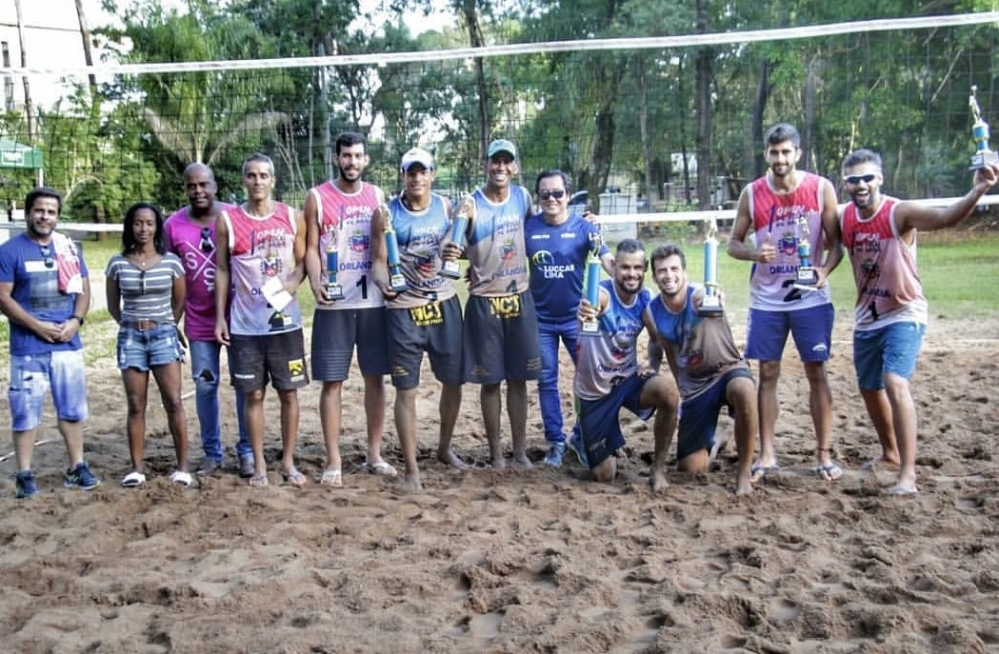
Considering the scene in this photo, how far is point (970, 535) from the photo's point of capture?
453cm

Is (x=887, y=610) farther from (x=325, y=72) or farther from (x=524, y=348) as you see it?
(x=325, y=72)

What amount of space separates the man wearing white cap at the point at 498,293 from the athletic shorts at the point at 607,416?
441 mm

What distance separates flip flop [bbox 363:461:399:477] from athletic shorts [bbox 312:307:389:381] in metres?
0.58

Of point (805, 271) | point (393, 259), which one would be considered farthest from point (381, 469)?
point (805, 271)

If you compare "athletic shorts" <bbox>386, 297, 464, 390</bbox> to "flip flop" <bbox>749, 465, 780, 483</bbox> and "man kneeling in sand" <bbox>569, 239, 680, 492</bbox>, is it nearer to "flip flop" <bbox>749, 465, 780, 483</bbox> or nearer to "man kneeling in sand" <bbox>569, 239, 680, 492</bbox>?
"man kneeling in sand" <bbox>569, 239, 680, 492</bbox>

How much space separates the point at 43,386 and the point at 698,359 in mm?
3465

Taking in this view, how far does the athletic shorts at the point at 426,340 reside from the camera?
570 centimetres

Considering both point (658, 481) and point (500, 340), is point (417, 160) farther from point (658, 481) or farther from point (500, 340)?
point (658, 481)

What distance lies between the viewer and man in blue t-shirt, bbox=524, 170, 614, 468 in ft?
19.7

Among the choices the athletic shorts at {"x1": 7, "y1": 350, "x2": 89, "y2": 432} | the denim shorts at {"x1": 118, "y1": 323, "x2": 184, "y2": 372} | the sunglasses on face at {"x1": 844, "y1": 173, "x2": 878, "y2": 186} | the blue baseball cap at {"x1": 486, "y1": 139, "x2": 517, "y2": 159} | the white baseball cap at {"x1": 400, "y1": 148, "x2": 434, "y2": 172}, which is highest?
the blue baseball cap at {"x1": 486, "y1": 139, "x2": 517, "y2": 159}

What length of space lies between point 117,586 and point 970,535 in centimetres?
356

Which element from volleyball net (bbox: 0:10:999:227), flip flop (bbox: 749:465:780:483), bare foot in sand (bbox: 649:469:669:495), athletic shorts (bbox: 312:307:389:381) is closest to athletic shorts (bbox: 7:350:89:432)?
athletic shorts (bbox: 312:307:389:381)

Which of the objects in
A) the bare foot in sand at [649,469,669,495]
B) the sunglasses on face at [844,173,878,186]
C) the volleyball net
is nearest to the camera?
the sunglasses on face at [844,173,878,186]

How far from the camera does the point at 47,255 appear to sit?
18.4 feet
